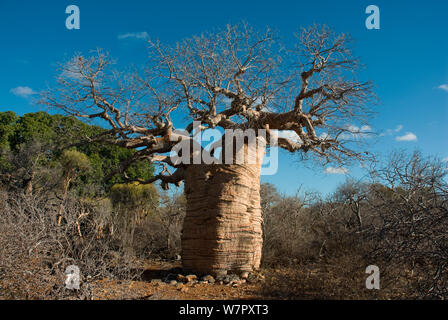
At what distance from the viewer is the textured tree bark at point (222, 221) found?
19.6 feet

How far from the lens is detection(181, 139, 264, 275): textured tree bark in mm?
5973

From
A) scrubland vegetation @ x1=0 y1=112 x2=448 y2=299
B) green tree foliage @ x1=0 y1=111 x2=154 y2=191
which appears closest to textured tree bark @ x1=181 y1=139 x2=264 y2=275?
scrubland vegetation @ x1=0 y1=112 x2=448 y2=299

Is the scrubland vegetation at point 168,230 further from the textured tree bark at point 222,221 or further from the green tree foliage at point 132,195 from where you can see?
the textured tree bark at point 222,221

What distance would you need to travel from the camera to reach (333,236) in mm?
8766

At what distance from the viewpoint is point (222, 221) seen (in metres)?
6.03

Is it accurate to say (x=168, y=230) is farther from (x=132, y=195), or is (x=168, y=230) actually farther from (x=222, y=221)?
(x=132, y=195)

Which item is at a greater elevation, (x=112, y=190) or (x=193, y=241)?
(x=112, y=190)

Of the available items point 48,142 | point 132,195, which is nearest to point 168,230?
point 132,195

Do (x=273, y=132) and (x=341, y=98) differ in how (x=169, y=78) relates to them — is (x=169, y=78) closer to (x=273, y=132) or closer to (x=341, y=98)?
(x=273, y=132)

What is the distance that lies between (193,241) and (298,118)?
10.7ft

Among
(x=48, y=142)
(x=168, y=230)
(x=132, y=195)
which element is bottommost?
(x=168, y=230)

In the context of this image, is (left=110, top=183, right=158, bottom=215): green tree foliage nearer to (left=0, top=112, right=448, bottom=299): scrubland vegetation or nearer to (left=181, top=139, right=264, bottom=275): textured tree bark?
(left=0, top=112, right=448, bottom=299): scrubland vegetation

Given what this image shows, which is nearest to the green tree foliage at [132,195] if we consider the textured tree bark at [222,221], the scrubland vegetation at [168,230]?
the scrubland vegetation at [168,230]

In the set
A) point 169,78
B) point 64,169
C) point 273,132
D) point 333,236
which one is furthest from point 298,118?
point 64,169
